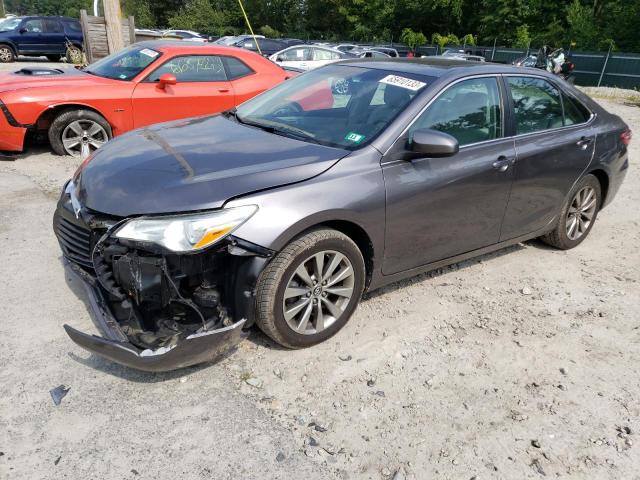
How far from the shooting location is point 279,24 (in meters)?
58.5

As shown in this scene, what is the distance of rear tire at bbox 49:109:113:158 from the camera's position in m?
6.46

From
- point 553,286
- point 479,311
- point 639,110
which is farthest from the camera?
point 639,110

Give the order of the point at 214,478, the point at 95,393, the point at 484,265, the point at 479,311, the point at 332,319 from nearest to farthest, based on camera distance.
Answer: the point at 214,478
the point at 95,393
the point at 332,319
the point at 479,311
the point at 484,265

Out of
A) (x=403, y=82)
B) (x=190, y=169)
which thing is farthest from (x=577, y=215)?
(x=190, y=169)

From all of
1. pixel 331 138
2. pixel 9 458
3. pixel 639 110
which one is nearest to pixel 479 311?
pixel 331 138

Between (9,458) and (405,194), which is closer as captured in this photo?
(9,458)

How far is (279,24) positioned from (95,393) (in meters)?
61.5

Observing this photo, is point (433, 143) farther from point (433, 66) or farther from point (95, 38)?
point (95, 38)

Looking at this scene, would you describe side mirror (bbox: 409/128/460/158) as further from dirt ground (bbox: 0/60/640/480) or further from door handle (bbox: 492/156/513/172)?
dirt ground (bbox: 0/60/640/480)

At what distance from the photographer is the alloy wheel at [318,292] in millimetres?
2928

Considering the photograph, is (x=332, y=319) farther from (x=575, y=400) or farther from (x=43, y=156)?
(x=43, y=156)

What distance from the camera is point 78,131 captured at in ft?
21.6

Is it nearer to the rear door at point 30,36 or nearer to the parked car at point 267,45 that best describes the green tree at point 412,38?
the parked car at point 267,45

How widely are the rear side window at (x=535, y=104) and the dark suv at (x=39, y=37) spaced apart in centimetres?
1862
